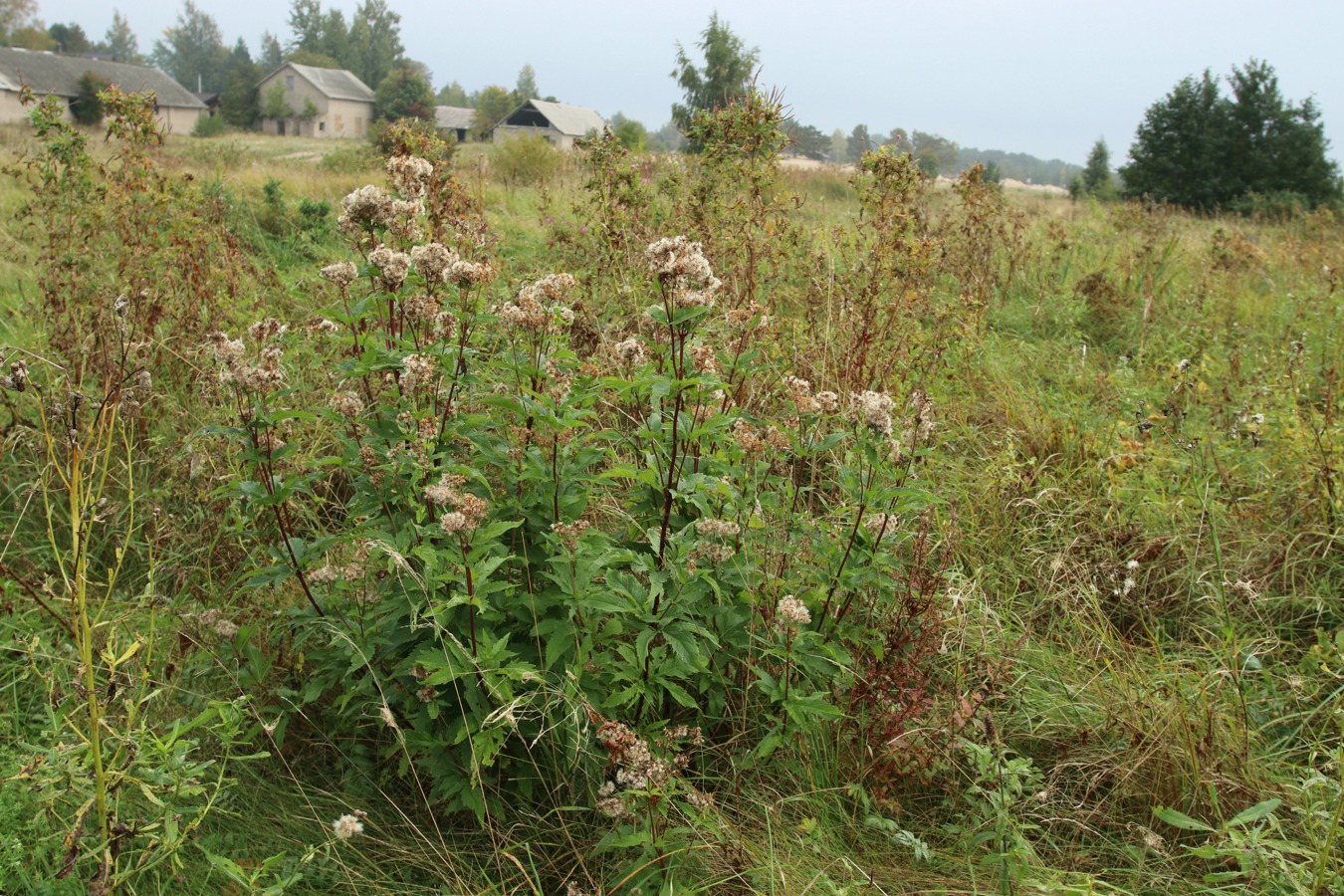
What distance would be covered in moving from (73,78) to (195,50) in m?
71.0

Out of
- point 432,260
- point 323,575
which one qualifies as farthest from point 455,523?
point 432,260

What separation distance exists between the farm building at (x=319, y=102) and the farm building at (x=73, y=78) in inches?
290

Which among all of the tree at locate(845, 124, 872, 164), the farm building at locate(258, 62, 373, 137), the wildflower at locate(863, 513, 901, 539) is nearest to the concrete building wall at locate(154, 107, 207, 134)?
the farm building at locate(258, 62, 373, 137)

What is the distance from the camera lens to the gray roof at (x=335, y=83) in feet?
234

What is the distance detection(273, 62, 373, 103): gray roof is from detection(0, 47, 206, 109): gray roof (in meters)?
12.1

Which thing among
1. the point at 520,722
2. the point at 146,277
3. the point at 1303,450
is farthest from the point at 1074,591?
the point at 146,277

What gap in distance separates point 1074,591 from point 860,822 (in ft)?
5.22

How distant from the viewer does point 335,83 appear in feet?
241

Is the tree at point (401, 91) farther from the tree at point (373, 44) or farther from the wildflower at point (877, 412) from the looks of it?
the wildflower at point (877, 412)

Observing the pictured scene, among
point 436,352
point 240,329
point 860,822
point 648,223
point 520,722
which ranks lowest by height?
point 860,822

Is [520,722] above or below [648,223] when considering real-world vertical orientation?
below

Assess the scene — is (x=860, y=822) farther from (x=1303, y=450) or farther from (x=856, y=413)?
(x=1303, y=450)

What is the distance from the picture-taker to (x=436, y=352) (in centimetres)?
230

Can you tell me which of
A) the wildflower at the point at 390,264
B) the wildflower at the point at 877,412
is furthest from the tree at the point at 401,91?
the wildflower at the point at 877,412
